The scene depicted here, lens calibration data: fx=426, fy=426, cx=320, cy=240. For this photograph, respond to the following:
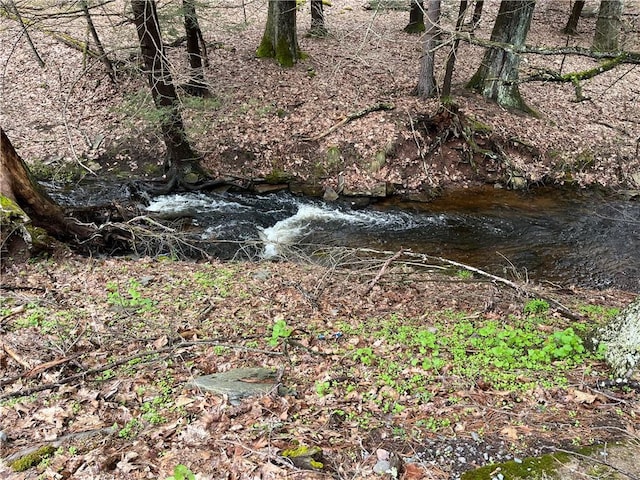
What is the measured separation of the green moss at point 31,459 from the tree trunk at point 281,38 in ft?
43.2

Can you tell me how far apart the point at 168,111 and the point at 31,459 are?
7857mm

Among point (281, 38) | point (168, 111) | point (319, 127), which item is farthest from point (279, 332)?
point (281, 38)

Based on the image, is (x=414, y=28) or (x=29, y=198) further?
(x=414, y=28)

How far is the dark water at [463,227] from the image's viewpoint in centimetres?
860

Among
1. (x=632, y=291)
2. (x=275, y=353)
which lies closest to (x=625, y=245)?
(x=632, y=291)

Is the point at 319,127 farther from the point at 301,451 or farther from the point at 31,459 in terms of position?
the point at 31,459

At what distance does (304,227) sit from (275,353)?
588 cm

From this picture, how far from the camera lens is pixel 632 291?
7.61 m

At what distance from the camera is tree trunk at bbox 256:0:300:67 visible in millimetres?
13586

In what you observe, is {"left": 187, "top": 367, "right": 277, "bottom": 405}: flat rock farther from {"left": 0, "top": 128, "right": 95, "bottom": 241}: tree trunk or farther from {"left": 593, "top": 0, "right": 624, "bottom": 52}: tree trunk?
{"left": 593, "top": 0, "right": 624, "bottom": 52}: tree trunk

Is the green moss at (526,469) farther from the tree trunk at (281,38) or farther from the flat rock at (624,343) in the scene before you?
the tree trunk at (281,38)

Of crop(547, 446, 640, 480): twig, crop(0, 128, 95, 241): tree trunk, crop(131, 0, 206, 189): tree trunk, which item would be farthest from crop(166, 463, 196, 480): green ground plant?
crop(131, 0, 206, 189): tree trunk

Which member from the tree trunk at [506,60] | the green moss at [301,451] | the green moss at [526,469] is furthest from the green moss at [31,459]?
the tree trunk at [506,60]

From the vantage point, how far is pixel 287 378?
3873 mm
